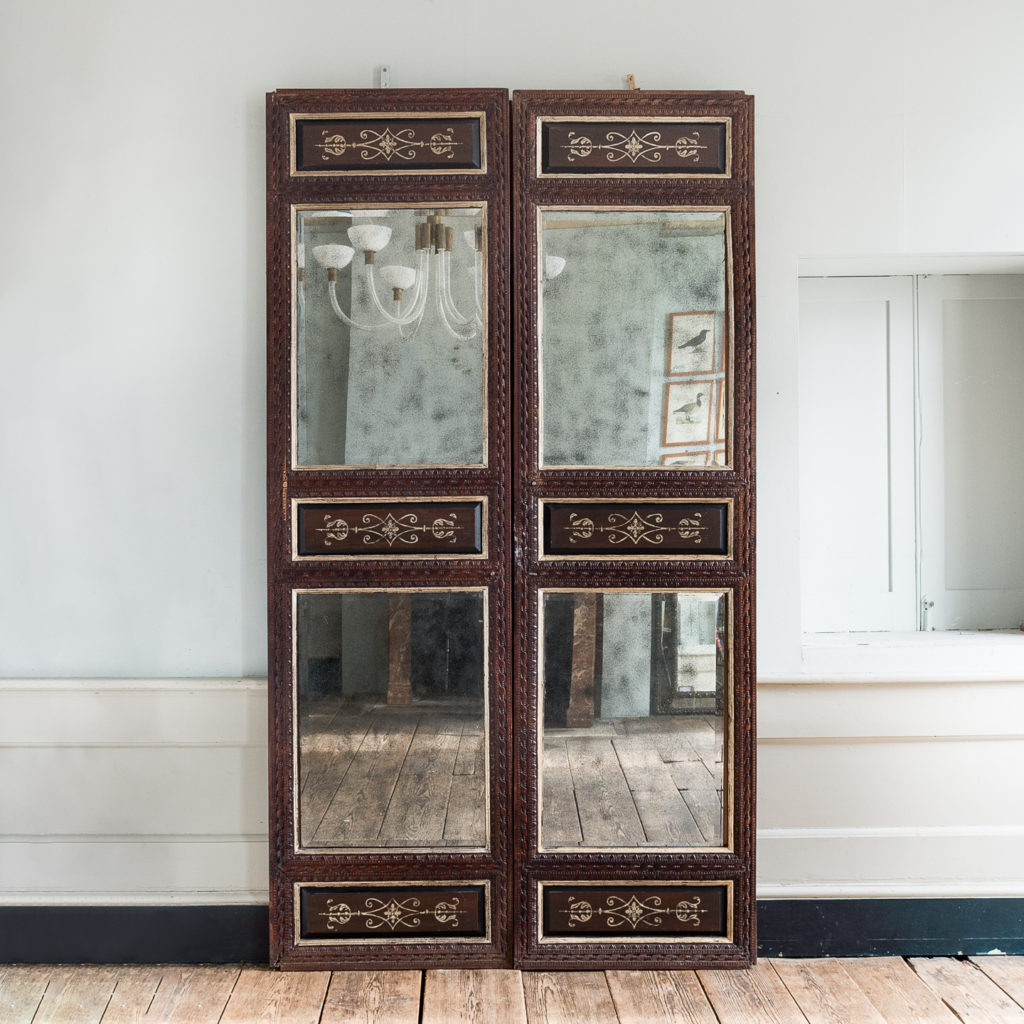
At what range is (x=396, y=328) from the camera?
6.98ft

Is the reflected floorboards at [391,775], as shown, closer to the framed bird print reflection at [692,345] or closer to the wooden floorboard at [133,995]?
the wooden floorboard at [133,995]

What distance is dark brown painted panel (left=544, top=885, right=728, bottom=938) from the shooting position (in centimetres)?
215

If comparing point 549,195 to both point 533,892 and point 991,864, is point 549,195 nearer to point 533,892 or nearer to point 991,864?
point 533,892

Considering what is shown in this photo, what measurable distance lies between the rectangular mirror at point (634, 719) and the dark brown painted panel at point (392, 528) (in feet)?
0.87

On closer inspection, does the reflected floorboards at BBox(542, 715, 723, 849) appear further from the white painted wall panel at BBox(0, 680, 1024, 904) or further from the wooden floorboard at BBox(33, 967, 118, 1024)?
the wooden floorboard at BBox(33, 967, 118, 1024)

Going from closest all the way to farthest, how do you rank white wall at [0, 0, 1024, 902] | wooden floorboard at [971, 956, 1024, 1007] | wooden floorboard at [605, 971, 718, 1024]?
wooden floorboard at [605, 971, 718, 1024]
wooden floorboard at [971, 956, 1024, 1007]
white wall at [0, 0, 1024, 902]

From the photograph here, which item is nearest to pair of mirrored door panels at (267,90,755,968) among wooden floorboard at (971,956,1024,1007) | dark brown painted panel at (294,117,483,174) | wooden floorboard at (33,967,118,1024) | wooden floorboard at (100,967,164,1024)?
dark brown painted panel at (294,117,483,174)

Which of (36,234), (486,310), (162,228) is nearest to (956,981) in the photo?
(486,310)

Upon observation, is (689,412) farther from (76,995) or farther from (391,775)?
(76,995)

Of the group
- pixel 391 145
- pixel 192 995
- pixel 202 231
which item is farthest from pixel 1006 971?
pixel 202 231

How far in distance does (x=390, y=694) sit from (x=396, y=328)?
92 centimetres

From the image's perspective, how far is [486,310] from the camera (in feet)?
6.97

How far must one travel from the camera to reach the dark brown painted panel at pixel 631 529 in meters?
2.13

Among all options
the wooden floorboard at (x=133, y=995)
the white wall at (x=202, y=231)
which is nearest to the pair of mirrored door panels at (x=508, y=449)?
the white wall at (x=202, y=231)
